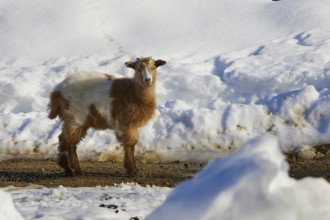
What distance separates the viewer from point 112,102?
42.1 ft

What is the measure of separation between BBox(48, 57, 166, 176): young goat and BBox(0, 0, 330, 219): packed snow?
4.82ft

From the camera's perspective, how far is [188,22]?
26.0 metres

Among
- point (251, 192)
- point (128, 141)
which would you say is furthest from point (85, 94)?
point (251, 192)

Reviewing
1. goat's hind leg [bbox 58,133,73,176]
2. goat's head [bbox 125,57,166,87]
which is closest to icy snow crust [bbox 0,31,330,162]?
goat's hind leg [bbox 58,133,73,176]

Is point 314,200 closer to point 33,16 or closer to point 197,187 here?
point 197,187

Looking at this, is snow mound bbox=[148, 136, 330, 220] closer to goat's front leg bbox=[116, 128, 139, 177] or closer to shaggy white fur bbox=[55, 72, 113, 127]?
goat's front leg bbox=[116, 128, 139, 177]

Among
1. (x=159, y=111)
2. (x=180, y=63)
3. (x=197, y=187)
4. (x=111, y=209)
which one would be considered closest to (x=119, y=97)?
(x=159, y=111)

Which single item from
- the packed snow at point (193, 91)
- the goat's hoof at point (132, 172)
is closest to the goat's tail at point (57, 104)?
the packed snow at point (193, 91)

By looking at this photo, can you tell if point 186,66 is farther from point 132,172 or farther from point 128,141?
point 132,172

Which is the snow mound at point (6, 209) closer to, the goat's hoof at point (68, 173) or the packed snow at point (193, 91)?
the packed snow at point (193, 91)

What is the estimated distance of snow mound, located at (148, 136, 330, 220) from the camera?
9.26 ft

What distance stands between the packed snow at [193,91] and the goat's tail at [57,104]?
1.55m

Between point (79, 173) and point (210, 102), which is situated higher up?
point (210, 102)

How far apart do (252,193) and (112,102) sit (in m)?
10.1
